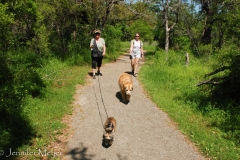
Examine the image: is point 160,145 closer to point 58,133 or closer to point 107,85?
point 58,133

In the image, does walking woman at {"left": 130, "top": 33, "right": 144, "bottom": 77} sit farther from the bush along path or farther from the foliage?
the foliage

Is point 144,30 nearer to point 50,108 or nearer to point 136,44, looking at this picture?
point 136,44

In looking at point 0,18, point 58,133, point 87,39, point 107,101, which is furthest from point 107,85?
point 87,39

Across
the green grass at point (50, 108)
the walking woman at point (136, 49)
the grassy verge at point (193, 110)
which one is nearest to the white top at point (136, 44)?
the walking woman at point (136, 49)

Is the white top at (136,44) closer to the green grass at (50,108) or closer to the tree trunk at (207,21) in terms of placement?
the green grass at (50,108)

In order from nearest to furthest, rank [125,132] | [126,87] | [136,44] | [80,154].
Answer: [80,154] → [125,132] → [126,87] → [136,44]

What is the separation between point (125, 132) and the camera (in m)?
5.10

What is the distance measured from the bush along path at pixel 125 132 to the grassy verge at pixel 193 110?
26 centimetres

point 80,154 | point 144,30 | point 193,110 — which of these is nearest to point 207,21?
point 144,30

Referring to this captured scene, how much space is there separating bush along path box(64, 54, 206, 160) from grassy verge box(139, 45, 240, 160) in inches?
10.4

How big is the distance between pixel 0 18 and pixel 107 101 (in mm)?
3670

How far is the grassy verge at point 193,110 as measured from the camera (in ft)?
15.3

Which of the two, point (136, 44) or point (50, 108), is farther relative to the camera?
point (136, 44)

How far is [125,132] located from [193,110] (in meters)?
2.38
